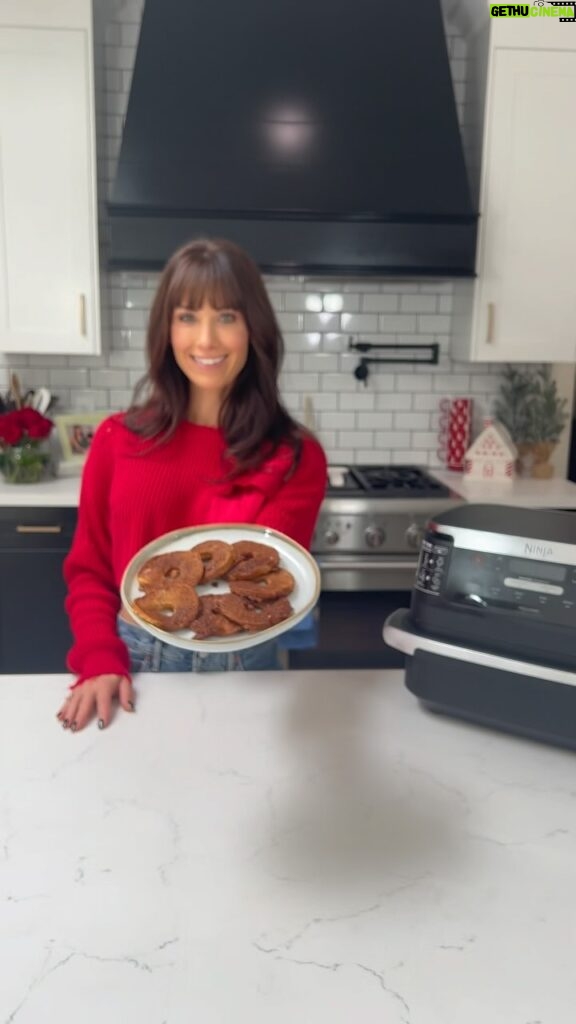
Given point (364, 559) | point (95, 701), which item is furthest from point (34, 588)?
point (95, 701)

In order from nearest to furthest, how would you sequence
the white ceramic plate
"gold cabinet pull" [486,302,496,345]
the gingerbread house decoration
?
the white ceramic plate
"gold cabinet pull" [486,302,496,345]
the gingerbread house decoration

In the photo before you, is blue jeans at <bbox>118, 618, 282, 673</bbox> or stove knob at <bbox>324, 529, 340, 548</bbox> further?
stove knob at <bbox>324, 529, 340, 548</bbox>

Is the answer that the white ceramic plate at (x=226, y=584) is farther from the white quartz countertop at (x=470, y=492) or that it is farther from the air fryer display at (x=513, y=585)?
the white quartz countertop at (x=470, y=492)

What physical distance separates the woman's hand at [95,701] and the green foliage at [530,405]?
222cm

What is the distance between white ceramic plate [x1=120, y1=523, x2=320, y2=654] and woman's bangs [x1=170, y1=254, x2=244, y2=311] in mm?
414

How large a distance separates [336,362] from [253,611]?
2167 mm

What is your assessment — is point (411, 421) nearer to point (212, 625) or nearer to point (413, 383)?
point (413, 383)

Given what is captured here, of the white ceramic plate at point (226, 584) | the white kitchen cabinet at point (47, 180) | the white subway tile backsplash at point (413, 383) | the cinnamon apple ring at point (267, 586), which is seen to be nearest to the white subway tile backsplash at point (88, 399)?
the white kitchen cabinet at point (47, 180)

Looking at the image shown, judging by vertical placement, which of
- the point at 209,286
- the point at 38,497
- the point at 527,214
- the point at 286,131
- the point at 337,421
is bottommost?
the point at 38,497

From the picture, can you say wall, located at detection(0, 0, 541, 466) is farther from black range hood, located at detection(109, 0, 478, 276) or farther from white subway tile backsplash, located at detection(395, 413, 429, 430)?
black range hood, located at detection(109, 0, 478, 276)

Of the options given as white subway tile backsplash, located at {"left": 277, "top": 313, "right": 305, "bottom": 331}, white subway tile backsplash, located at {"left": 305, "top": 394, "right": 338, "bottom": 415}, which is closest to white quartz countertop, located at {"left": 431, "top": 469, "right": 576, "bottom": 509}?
white subway tile backsplash, located at {"left": 305, "top": 394, "right": 338, "bottom": 415}

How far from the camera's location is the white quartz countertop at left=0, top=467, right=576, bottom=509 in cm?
247

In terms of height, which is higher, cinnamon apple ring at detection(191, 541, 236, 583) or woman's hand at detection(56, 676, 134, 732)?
cinnamon apple ring at detection(191, 541, 236, 583)

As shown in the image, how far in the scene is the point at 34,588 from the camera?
99.5 inches
